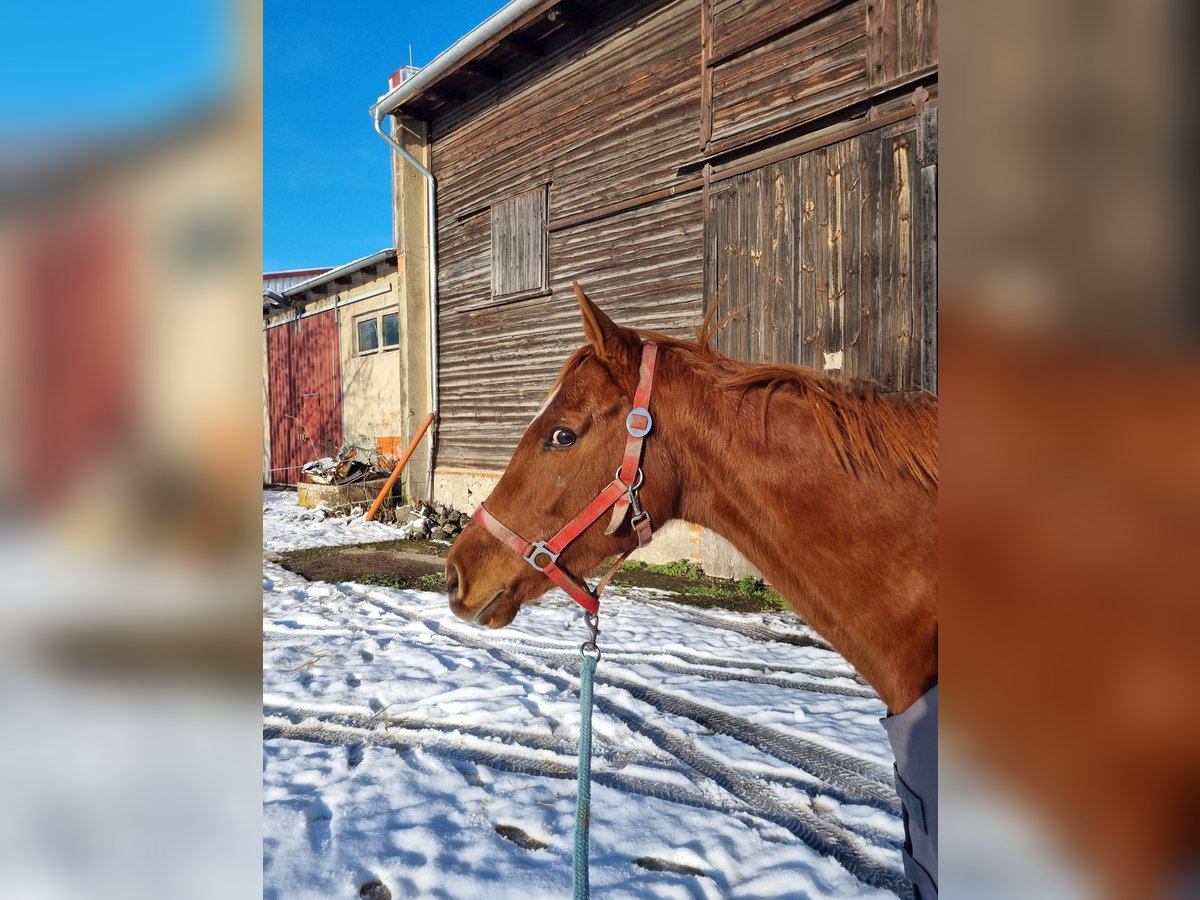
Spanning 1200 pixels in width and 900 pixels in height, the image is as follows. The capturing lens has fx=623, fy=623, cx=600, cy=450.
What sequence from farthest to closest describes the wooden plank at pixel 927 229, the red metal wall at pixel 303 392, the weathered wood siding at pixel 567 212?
the red metal wall at pixel 303 392 → the weathered wood siding at pixel 567 212 → the wooden plank at pixel 927 229

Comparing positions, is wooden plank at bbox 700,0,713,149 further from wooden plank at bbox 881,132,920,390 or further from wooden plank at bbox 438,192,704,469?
wooden plank at bbox 881,132,920,390

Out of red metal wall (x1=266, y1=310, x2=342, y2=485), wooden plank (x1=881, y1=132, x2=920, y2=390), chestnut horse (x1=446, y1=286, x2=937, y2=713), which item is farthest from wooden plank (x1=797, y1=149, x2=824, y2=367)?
red metal wall (x1=266, y1=310, x2=342, y2=485)

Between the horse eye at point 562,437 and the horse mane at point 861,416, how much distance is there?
44 centimetres

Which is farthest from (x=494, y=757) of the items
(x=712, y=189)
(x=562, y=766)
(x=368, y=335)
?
(x=368, y=335)

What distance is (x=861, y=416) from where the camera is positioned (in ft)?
4.57

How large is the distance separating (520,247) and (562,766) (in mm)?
7162

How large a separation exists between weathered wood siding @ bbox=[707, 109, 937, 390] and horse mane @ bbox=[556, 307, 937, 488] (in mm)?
3343

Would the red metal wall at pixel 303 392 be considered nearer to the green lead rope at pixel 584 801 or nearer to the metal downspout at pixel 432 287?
the metal downspout at pixel 432 287

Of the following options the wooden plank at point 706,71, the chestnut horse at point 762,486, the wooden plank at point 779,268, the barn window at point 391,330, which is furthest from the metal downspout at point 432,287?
the chestnut horse at point 762,486

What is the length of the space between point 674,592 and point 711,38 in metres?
5.48

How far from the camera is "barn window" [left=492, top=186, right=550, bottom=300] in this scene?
824cm

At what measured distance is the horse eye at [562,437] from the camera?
1.77 m
